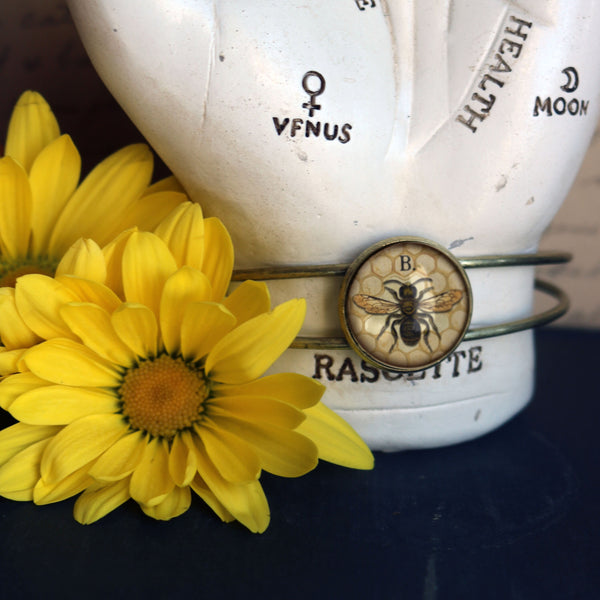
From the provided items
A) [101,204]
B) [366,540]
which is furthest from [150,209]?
[366,540]

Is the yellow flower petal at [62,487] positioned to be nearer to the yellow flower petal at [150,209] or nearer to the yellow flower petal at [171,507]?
the yellow flower petal at [171,507]

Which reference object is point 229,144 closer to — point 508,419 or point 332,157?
point 332,157

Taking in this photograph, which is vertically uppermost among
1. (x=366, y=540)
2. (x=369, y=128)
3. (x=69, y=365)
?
(x=369, y=128)

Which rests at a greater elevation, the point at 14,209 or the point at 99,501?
the point at 14,209

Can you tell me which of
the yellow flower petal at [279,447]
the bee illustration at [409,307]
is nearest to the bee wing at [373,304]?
the bee illustration at [409,307]

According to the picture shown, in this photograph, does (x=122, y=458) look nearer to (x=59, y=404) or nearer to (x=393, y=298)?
(x=59, y=404)

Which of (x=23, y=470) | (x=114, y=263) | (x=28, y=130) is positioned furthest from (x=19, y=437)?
(x=28, y=130)
